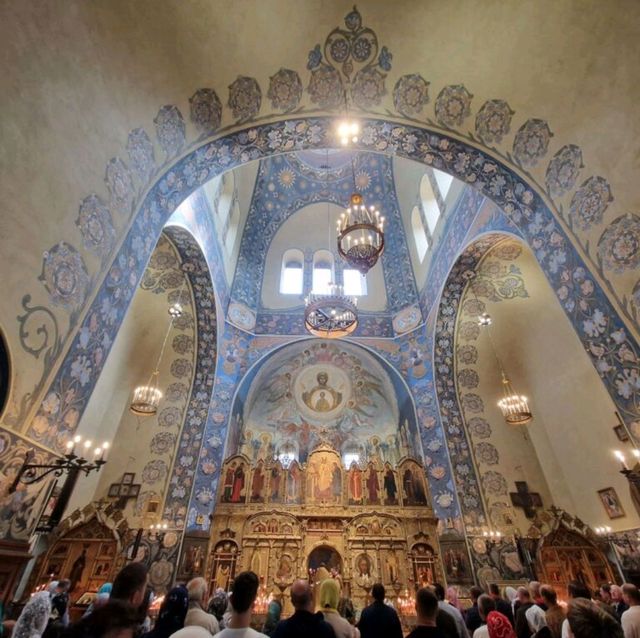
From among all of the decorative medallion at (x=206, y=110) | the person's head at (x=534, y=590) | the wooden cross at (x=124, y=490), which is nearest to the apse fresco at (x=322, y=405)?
the wooden cross at (x=124, y=490)

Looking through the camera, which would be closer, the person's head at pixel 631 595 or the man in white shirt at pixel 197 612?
the man in white shirt at pixel 197 612

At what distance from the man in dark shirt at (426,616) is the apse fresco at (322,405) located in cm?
1005

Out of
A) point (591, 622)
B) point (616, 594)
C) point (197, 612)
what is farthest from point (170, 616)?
point (616, 594)

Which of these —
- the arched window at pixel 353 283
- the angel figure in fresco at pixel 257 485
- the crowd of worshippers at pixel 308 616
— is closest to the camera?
the crowd of worshippers at pixel 308 616

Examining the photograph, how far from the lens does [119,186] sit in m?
4.84

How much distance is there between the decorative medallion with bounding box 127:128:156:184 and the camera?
5.02 metres

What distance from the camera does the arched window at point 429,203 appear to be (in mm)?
12705

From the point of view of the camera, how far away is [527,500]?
33.6 feet

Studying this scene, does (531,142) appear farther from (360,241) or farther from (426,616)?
(426,616)

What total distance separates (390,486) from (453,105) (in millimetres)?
10563

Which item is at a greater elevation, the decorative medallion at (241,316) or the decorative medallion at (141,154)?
the decorative medallion at (241,316)

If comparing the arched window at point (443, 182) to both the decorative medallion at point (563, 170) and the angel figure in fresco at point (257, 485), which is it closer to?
the decorative medallion at point (563, 170)

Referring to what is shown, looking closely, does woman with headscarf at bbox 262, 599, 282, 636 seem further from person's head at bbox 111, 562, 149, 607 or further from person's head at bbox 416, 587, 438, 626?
person's head at bbox 111, 562, 149, 607

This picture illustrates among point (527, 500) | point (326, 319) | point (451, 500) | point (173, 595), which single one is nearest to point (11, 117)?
point (173, 595)
